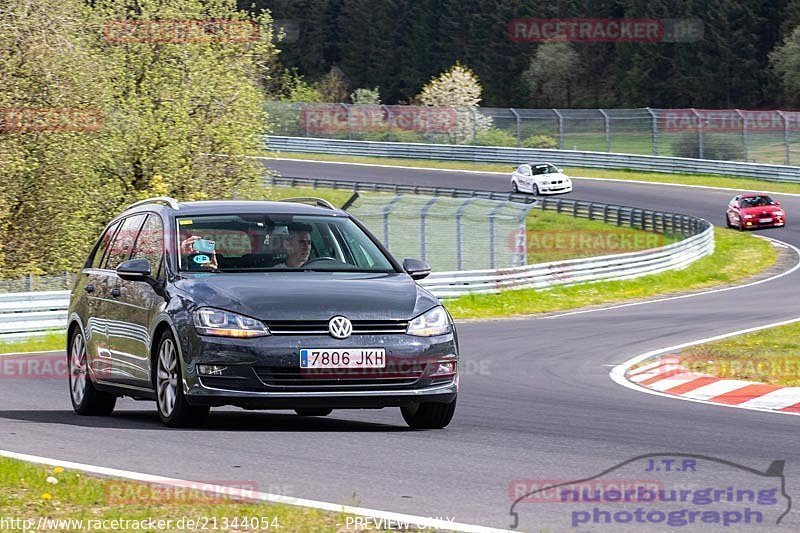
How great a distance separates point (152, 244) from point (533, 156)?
203 ft

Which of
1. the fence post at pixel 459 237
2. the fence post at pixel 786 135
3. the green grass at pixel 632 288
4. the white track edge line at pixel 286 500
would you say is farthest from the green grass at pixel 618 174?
the white track edge line at pixel 286 500

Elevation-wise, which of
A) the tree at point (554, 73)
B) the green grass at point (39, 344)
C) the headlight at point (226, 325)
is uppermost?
the tree at point (554, 73)

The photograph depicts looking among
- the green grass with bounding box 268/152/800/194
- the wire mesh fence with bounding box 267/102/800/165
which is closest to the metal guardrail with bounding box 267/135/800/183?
the green grass with bounding box 268/152/800/194

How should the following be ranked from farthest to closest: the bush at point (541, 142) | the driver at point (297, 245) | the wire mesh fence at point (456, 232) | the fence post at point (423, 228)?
the bush at point (541, 142), the wire mesh fence at point (456, 232), the fence post at point (423, 228), the driver at point (297, 245)

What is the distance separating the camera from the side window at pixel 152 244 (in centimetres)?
1010

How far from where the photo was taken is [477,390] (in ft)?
45.6

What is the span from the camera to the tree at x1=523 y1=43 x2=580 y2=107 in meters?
107

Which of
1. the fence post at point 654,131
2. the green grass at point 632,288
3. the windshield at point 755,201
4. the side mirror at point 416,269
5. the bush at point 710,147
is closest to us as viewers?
the side mirror at point 416,269

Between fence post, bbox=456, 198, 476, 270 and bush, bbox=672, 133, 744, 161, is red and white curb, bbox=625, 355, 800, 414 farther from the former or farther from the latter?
bush, bbox=672, 133, 744, 161


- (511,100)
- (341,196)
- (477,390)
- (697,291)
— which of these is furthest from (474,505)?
(511,100)

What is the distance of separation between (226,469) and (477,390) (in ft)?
20.8

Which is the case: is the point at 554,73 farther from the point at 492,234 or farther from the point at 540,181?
the point at 492,234

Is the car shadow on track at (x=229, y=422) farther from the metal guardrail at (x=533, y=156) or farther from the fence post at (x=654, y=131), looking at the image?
the fence post at (x=654, y=131)

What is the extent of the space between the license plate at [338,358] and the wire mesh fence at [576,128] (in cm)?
5456
